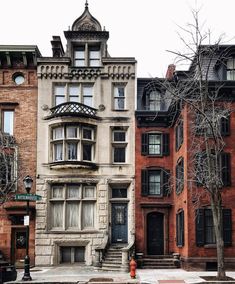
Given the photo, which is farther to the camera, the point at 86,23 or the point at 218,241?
the point at 86,23

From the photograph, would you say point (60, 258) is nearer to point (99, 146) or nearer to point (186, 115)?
point (99, 146)

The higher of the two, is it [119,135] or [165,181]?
[119,135]

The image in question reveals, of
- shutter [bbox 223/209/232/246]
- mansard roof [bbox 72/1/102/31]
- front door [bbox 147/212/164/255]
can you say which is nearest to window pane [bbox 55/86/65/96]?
mansard roof [bbox 72/1/102/31]

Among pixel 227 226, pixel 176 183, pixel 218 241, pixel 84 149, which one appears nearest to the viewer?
pixel 218 241

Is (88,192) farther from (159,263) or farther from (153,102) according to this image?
(153,102)

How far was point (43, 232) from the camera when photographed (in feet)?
106

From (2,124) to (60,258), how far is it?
30.9 feet

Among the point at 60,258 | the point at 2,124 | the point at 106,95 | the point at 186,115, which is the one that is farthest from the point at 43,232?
the point at 186,115

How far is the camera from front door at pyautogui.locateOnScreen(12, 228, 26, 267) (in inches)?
1267

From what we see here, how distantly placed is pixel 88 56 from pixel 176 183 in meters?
10.4

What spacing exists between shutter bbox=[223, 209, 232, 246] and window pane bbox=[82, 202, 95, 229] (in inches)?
375

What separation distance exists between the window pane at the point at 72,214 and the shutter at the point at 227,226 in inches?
401

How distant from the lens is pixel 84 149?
33094mm

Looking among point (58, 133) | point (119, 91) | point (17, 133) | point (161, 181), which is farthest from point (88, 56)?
point (161, 181)
